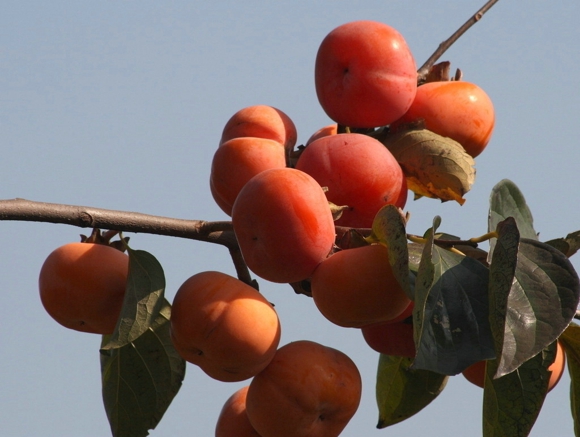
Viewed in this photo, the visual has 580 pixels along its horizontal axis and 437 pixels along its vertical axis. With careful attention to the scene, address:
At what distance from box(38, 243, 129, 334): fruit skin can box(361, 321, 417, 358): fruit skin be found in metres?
0.53

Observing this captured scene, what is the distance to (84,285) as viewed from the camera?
1.80 meters

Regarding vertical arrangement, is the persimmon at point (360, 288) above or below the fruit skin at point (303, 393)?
above

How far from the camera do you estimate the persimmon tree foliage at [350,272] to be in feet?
4.86

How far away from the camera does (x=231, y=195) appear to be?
186 cm

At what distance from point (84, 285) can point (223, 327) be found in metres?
0.32

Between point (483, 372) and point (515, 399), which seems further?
point (483, 372)

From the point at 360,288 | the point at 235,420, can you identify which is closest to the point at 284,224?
the point at 360,288

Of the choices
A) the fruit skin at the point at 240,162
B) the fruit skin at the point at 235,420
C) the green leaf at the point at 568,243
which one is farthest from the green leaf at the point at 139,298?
the green leaf at the point at 568,243

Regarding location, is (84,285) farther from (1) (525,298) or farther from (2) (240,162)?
(1) (525,298)

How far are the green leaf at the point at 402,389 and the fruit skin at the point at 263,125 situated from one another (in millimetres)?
611

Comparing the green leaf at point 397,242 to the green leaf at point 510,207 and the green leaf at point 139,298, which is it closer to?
the green leaf at point 510,207

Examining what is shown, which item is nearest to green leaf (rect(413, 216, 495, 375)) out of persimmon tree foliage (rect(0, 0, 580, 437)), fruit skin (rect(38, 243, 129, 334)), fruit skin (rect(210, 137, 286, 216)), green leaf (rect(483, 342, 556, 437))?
persimmon tree foliage (rect(0, 0, 580, 437))

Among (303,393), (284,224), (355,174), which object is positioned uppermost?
(355,174)

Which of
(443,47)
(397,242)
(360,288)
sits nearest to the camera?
(397,242)
